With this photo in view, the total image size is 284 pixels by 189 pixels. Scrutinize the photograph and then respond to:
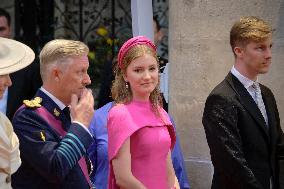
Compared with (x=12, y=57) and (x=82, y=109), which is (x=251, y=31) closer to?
(x=82, y=109)

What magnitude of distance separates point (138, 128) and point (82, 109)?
0.37 m

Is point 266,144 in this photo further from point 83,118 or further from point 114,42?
point 114,42

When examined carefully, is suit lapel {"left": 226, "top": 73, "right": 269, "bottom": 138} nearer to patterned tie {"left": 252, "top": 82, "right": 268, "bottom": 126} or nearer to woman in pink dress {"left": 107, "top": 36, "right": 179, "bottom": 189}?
patterned tie {"left": 252, "top": 82, "right": 268, "bottom": 126}

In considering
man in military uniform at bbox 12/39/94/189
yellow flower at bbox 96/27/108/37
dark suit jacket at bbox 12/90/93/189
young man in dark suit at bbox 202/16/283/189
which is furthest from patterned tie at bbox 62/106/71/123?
yellow flower at bbox 96/27/108/37

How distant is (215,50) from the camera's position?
511cm

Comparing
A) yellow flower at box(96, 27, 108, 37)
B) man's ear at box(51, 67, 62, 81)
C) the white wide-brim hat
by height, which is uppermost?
the white wide-brim hat

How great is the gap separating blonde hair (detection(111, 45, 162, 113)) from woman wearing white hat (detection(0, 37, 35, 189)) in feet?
2.52

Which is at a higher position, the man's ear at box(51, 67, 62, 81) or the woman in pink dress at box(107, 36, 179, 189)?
the man's ear at box(51, 67, 62, 81)

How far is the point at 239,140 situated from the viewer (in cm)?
381

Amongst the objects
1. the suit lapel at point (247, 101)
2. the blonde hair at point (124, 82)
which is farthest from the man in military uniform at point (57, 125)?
the suit lapel at point (247, 101)

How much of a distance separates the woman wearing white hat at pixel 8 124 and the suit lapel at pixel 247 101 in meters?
1.43

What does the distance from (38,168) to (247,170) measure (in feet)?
3.98

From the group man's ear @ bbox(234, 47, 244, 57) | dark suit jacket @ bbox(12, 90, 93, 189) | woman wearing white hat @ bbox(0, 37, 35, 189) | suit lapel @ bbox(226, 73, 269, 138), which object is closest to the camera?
woman wearing white hat @ bbox(0, 37, 35, 189)

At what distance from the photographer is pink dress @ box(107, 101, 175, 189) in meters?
3.51
